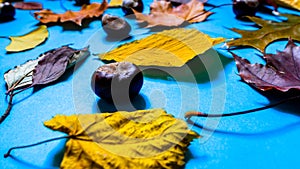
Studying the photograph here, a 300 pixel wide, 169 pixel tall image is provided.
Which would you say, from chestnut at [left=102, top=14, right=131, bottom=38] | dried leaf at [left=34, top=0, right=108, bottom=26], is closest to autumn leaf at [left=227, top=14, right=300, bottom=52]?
chestnut at [left=102, top=14, right=131, bottom=38]

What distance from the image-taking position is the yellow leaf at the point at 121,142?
0.39 metres

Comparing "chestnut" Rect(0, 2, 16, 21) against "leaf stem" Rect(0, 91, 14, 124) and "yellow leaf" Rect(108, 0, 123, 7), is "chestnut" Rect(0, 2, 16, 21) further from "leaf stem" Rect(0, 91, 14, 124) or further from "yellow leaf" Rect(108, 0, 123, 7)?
"leaf stem" Rect(0, 91, 14, 124)

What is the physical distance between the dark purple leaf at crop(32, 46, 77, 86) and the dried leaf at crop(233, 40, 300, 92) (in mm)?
301

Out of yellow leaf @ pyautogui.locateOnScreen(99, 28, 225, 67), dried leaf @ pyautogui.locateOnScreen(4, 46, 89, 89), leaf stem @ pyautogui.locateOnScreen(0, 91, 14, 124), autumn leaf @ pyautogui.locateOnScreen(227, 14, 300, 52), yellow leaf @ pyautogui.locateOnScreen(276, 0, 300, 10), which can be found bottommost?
yellow leaf @ pyautogui.locateOnScreen(276, 0, 300, 10)

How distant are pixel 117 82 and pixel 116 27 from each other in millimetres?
293

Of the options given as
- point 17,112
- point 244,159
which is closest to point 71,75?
point 17,112

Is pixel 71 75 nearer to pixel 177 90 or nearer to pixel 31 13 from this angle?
pixel 177 90

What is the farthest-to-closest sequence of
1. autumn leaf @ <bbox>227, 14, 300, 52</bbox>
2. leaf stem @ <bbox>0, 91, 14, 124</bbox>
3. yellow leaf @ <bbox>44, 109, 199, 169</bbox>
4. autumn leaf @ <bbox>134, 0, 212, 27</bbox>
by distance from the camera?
autumn leaf @ <bbox>134, 0, 212, 27</bbox> < autumn leaf @ <bbox>227, 14, 300, 52</bbox> < leaf stem @ <bbox>0, 91, 14, 124</bbox> < yellow leaf @ <bbox>44, 109, 199, 169</bbox>

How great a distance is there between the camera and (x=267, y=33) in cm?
71

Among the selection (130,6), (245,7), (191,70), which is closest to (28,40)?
(130,6)

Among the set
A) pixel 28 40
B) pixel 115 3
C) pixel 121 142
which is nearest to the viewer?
pixel 121 142

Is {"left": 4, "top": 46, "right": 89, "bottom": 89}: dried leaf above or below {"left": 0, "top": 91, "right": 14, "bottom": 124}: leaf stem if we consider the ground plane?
above

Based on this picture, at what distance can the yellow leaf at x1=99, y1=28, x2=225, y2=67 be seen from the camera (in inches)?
23.5

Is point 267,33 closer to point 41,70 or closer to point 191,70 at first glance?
point 191,70
